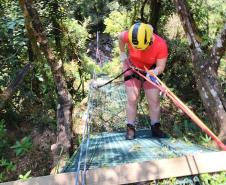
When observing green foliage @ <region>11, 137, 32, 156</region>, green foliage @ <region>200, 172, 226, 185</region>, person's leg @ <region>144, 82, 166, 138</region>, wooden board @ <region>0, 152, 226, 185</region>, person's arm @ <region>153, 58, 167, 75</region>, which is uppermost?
person's arm @ <region>153, 58, 167, 75</region>

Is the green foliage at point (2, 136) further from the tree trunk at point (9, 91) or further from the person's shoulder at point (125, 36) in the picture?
the person's shoulder at point (125, 36)

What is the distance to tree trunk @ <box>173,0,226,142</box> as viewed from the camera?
13.1 ft

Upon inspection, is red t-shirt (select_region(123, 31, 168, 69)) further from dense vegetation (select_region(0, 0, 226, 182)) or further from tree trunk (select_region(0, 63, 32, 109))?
tree trunk (select_region(0, 63, 32, 109))

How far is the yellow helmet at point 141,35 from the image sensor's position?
344cm

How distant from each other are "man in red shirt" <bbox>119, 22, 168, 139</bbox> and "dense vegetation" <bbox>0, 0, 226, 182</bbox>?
0.66 metres

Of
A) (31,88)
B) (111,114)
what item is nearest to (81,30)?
(31,88)

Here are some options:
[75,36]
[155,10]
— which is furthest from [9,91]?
[75,36]

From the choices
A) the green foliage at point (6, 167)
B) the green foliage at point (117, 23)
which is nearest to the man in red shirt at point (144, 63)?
the green foliage at point (6, 167)

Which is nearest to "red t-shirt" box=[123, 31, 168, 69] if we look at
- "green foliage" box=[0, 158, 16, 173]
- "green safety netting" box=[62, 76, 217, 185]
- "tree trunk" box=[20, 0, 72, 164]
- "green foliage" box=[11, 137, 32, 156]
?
"green safety netting" box=[62, 76, 217, 185]

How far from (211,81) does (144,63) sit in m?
0.80

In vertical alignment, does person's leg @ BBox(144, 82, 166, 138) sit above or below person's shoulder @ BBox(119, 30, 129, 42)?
below

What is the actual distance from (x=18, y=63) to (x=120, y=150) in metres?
3.52

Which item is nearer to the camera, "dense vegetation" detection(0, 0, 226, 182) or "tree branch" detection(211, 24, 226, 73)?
"tree branch" detection(211, 24, 226, 73)

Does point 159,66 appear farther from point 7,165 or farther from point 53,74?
point 7,165
